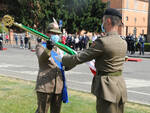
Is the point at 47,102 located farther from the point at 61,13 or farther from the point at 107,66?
the point at 61,13

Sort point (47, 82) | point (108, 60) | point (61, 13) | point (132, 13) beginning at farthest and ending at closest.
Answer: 1. point (132, 13)
2. point (61, 13)
3. point (47, 82)
4. point (108, 60)

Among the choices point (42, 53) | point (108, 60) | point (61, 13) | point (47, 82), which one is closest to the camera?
point (108, 60)

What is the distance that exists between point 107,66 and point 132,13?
68568 mm

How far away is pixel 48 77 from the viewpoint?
3938mm

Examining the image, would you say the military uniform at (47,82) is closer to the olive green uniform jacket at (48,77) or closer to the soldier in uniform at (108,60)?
the olive green uniform jacket at (48,77)

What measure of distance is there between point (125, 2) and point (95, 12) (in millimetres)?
22164

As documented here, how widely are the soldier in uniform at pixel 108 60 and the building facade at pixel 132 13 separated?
196ft

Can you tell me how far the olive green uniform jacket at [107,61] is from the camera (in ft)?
10.00

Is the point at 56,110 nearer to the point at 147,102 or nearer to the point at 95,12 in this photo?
the point at 147,102

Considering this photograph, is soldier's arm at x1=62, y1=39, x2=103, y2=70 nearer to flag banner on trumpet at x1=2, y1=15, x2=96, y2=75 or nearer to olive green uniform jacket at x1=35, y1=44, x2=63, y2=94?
flag banner on trumpet at x1=2, y1=15, x2=96, y2=75

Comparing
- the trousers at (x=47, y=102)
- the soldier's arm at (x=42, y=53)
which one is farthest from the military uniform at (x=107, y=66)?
the trousers at (x=47, y=102)

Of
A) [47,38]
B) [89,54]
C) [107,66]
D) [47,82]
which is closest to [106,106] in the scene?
[107,66]

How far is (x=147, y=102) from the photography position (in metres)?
6.66

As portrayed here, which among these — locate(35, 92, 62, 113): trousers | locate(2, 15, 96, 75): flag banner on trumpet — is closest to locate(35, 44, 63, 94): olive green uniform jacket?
locate(35, 92, 62, 113): trousers
